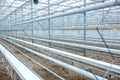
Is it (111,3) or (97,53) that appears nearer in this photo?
(111,3)

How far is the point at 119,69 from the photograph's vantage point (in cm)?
242

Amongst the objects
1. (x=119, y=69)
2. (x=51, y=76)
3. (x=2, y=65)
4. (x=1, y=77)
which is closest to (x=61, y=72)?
(x=51, y=76)

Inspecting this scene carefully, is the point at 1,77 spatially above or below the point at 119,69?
below

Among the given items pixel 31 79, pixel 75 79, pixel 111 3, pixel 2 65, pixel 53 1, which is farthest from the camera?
pixel 53 1

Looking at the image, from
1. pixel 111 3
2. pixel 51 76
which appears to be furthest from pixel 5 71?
pixel 111 3

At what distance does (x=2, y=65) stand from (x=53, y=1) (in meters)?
9.43

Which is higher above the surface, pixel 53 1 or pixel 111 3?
pixel 53 1

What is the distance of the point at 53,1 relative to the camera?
46.1ft

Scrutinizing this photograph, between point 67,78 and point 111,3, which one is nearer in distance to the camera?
point 111,3

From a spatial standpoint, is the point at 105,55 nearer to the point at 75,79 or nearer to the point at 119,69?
the point at 75,79

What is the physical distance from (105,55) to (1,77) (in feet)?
12.3

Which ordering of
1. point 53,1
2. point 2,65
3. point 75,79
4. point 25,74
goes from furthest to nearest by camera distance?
point 53,1, point 2,65, point 75,79, point 25,74

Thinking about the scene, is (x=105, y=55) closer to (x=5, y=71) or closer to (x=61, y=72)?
(x=61, y=72)

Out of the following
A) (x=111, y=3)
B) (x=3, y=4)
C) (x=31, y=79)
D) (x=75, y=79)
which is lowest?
(x=75, y=79)
